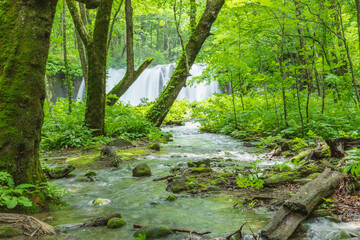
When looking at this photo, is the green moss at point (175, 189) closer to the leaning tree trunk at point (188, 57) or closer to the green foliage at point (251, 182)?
the green foliage at point (251, 182)

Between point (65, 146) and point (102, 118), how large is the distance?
1.35m

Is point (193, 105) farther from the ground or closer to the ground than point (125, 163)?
farther from the ground

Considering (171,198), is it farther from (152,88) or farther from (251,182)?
(152,88)

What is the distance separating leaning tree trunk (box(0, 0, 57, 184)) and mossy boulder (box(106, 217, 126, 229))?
39.2 inches

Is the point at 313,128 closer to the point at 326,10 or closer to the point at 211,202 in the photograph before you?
the point at 326,10

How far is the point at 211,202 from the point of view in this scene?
10.8ft

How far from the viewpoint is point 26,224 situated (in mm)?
2135

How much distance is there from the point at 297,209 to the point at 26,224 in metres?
2.38

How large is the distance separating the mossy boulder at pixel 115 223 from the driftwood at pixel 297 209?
1378mm

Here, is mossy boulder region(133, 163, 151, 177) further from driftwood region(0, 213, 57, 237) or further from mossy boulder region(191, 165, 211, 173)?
driftwood region(0, 213, 57, 237)

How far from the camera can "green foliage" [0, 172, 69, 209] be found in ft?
7.32

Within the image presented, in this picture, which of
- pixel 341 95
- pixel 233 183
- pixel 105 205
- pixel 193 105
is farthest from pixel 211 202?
pixel 193 105

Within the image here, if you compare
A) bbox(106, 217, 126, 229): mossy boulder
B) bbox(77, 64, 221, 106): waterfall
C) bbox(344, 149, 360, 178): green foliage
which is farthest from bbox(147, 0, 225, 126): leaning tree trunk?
bbox(77, 64, 221, 106): waterfall

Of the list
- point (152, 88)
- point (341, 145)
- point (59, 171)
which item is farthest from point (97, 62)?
point (152, 88)
